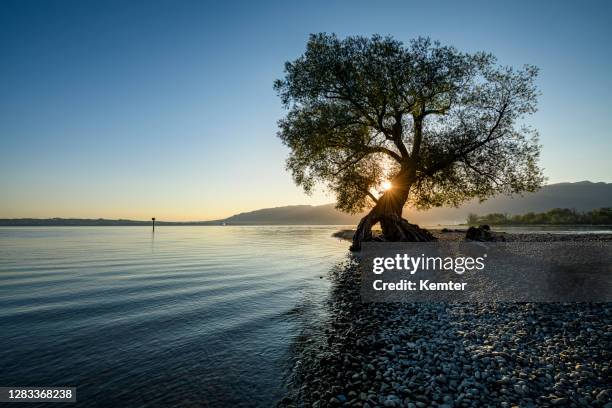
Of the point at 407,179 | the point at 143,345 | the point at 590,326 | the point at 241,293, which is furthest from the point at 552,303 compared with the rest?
the point at 407,179

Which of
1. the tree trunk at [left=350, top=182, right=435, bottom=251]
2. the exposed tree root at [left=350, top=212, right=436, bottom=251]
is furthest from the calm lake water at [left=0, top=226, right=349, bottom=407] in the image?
the tree trunk at [left=350, top=182, right=435, bottom=251]

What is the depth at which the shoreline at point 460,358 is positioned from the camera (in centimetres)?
563

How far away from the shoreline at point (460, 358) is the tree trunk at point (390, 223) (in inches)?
756

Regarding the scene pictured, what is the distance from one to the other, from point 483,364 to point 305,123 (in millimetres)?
27586

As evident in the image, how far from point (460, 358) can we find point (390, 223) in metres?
24.3

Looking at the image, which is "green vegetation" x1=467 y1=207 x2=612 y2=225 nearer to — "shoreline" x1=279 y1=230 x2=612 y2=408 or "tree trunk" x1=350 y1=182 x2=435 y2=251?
"tree trunk" x1=350 y1=182 x2=435 y2=251

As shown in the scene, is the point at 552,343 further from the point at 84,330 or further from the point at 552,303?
the point at 84,330

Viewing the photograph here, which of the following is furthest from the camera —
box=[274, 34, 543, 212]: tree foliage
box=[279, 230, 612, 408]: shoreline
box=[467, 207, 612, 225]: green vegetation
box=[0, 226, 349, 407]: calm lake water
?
box=[467, 207, 612, 225]: green vegetation

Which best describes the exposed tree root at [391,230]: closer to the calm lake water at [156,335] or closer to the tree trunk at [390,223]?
the tree trunk at [390,223]

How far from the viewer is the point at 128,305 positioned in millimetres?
→ 12305

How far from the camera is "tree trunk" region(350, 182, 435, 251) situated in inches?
1186

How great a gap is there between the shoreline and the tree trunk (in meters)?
19.2

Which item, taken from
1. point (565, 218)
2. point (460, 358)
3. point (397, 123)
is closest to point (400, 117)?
point (397, 123)

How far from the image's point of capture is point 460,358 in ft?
22.7
